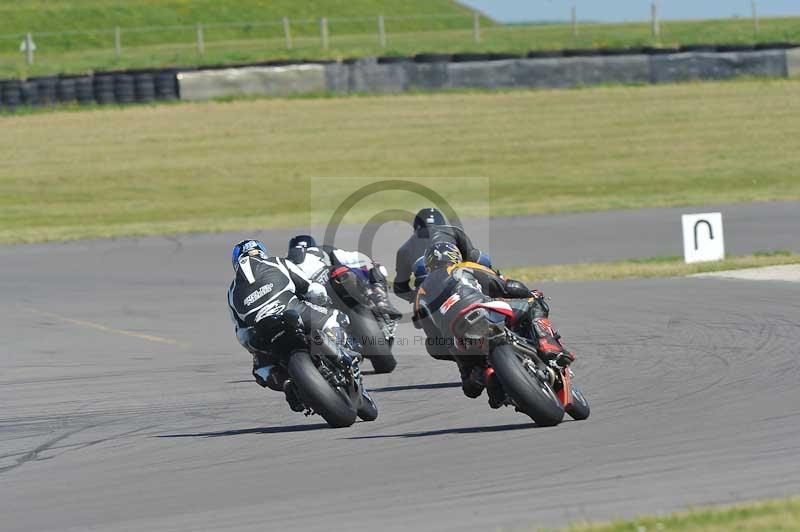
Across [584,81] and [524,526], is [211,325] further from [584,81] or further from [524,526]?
[584,81]

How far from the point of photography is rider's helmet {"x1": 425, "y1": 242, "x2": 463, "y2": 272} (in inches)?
357

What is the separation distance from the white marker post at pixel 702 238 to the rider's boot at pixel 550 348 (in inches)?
448

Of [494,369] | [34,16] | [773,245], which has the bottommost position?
[773,245]

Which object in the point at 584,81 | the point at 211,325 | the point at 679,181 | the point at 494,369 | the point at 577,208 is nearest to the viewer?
the point at 494,369

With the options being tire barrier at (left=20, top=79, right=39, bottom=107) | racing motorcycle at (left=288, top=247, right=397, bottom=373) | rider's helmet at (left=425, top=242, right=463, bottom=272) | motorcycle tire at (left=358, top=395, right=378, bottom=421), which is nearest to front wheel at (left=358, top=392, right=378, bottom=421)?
motorcycle tire at (left=358, top=395, right=378, bottom=421)

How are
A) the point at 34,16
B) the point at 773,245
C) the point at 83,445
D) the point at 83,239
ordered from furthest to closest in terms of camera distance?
the point at 34,16, the point at 83,239, the point at 773,245, the point at 83,445

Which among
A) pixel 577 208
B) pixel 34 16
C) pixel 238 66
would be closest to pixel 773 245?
pixel 577 208

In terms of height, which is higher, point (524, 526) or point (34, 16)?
point (34, 16)

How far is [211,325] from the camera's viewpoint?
53.2 ft

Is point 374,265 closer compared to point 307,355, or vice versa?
point 307,355

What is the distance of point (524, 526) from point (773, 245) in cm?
1705

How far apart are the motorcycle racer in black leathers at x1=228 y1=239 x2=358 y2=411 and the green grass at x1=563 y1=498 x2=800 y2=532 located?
347cm

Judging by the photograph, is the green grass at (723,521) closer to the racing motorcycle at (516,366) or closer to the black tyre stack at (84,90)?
the racing motorcycle at (516,366)

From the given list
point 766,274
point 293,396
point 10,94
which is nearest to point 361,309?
point 293,396
